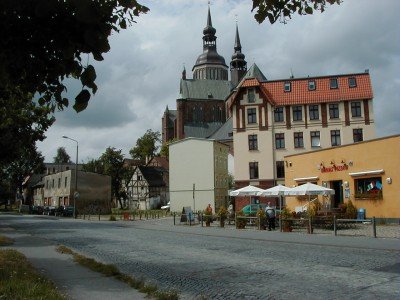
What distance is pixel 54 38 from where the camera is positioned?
542 cm

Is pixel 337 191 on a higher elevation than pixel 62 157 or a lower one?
lower

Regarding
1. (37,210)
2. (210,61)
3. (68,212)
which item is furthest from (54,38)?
(210,61)

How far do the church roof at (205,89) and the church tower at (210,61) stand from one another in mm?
6056

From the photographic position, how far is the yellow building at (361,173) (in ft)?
89.6

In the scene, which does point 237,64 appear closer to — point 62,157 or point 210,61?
point 210,61

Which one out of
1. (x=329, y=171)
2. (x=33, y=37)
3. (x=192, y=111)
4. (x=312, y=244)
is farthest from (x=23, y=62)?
(x=192, y=111)

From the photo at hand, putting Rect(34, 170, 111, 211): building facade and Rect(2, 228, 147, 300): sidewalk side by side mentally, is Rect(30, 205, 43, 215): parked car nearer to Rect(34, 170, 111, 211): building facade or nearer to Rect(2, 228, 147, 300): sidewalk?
Rect(34, 170, 111, 211): building facade

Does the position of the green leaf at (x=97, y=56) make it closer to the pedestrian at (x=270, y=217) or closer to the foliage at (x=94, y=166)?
the pedestrian at (x=270, y=217)

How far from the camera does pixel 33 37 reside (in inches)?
213

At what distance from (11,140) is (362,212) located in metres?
19.8

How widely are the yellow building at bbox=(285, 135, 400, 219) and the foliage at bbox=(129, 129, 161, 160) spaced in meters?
80.8

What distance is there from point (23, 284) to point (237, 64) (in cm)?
10326

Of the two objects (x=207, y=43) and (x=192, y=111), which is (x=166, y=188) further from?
(x=207, y=43)

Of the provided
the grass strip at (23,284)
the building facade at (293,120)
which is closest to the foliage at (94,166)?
the building facade at (293,120)
